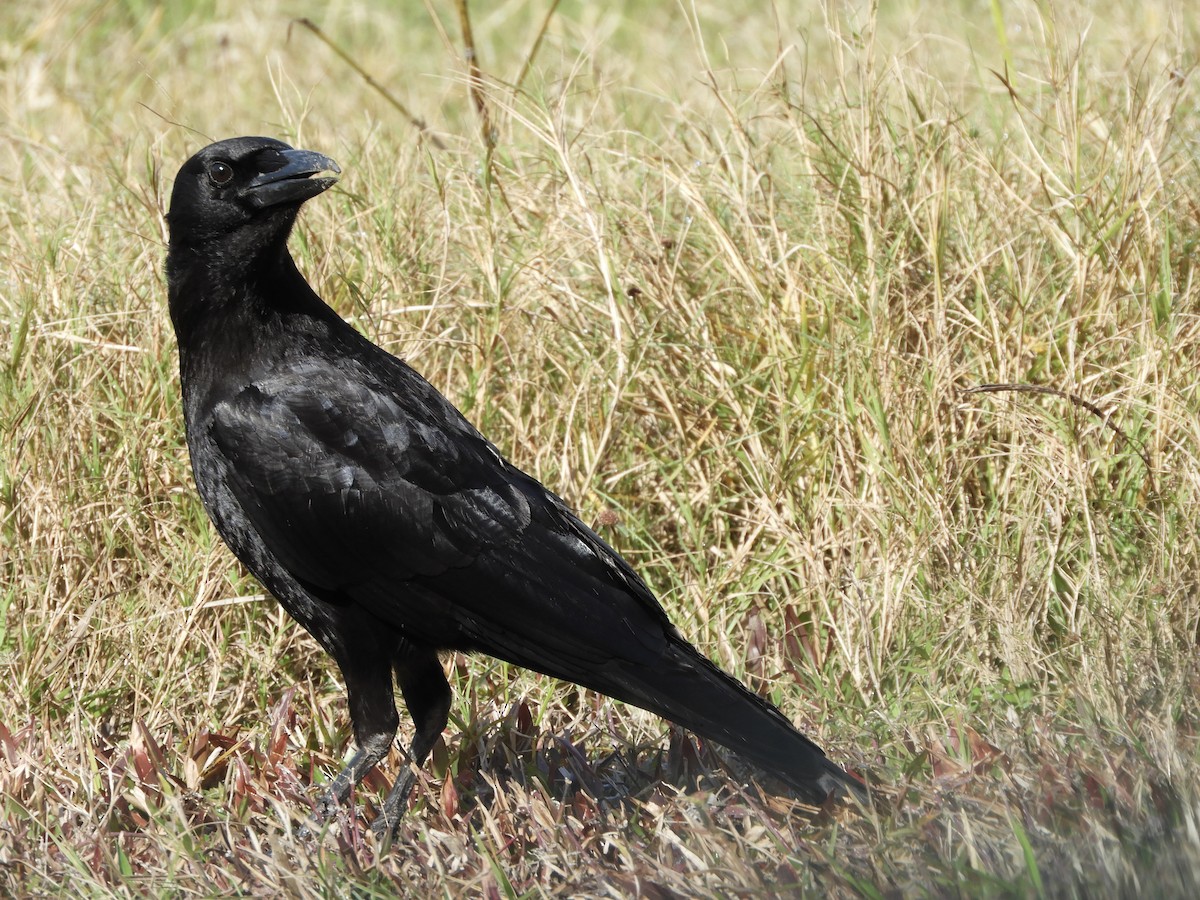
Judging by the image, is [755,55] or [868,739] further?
[755,55]

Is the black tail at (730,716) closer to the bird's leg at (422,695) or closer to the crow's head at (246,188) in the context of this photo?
the bird's leg at (422,695)

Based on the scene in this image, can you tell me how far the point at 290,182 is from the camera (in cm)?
319

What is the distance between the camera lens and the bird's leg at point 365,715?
3.16 m

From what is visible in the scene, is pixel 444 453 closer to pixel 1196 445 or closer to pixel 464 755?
pixel 464 755

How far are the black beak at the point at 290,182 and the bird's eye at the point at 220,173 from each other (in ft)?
0.18

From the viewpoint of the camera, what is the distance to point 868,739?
126 inches

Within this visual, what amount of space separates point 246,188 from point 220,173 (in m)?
0.08

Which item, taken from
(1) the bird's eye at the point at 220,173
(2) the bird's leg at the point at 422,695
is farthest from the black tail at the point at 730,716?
(1) the bird's eye at the point at 220,173

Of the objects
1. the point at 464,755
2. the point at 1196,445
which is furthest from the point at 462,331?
the point at 1196,445

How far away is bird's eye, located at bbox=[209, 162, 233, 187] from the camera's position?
3.23 m

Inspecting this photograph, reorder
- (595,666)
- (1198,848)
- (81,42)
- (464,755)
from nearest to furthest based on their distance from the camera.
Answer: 1. (1198,848)
2. (595,666)
3. (464,755)
4. (81,42)

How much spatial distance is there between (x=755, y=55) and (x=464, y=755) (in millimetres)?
4442

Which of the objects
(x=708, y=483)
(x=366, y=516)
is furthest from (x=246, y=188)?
(x=708, y=483)

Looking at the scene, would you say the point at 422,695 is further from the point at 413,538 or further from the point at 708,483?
the point at 708,483
